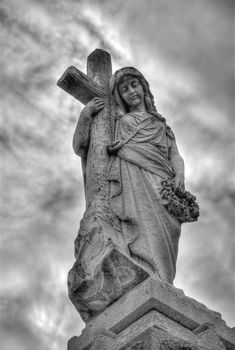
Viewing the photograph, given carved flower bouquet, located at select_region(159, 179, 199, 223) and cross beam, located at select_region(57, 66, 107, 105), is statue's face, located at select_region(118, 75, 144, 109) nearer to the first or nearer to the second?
cross beam, located at select_region(57, 66, 107, 105)

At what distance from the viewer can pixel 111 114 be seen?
10.9 meters

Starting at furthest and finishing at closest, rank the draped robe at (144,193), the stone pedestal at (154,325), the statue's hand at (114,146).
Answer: the statue's hand at (114,146), the draped robe at (144,193), the stone pedestal at (154,325)

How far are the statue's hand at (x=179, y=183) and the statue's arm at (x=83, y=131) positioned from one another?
1.57 metres

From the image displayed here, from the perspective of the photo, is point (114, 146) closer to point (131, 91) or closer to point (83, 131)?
point (83, 131)

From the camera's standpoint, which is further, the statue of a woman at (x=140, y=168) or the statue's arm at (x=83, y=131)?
the statue's arm at (x=83, y=131)

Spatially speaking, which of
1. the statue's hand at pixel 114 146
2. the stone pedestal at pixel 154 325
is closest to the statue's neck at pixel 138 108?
the statue's hand at pixel 114 146

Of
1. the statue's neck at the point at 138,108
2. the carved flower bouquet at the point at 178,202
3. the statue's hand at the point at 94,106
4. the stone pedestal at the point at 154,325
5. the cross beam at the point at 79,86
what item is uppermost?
the cross beam at the point at 79,86

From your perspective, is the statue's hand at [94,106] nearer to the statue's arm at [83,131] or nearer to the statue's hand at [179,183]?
the statue's arm at [83,131]

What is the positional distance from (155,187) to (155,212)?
18.1 inches

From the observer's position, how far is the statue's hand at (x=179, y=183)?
9617 millimetres

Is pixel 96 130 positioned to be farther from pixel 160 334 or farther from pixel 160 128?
pixel 160 334

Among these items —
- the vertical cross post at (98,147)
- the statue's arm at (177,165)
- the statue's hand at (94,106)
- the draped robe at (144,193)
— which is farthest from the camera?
the statue's hand at (94,106)

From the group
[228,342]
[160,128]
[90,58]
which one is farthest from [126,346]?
[90,58]

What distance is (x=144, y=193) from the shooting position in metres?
9.52
